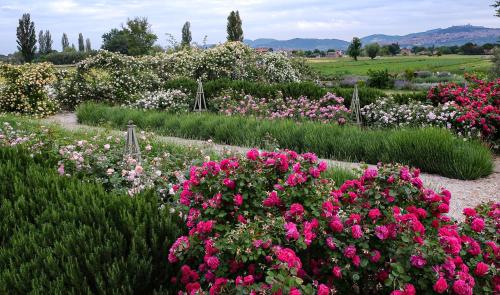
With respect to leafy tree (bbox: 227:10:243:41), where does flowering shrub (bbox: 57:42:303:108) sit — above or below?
below

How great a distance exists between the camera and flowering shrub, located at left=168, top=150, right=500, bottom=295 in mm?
2381

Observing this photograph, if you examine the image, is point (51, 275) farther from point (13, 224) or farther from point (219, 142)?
point (219, 142)

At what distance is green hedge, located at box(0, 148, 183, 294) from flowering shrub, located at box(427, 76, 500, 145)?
271 inches

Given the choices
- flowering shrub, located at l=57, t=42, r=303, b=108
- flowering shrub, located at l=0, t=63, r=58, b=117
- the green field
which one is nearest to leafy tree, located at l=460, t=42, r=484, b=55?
the green field

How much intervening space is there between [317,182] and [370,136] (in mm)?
4645

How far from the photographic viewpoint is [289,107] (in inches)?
452

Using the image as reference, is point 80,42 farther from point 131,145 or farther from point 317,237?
point 317,237

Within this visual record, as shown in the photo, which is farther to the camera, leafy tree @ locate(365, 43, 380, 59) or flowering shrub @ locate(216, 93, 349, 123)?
leafy tree @ locate(365, 43, 380, 59)

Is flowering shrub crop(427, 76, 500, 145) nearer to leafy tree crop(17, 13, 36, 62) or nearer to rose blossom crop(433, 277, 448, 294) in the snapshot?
rose blossom crop(433, 277, 448, 294)

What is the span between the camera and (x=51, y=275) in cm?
271

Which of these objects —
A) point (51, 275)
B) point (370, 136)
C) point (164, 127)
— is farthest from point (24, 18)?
point (51, 275)

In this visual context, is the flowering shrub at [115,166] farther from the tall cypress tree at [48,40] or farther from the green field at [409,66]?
the tall cypress tree at [48,40]

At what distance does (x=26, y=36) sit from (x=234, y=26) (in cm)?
1833

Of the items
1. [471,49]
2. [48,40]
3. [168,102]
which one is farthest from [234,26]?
[48,40]
